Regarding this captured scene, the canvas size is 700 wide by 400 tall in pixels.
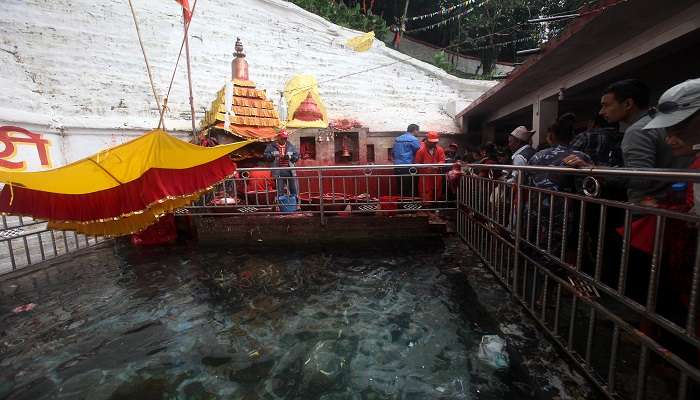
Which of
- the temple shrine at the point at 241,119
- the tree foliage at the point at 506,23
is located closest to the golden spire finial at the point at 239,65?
the temple shrine at the point at 241,119

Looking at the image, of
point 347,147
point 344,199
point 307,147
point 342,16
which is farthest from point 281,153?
point 342,16

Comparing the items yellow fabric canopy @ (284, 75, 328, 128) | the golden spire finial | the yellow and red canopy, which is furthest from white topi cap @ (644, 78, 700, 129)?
the golden spire finial

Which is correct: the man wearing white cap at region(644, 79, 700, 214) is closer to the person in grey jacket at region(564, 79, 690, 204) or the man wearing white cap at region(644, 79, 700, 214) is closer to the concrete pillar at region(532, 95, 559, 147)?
the person in grey jacket at region(564, 79, 690, 204)

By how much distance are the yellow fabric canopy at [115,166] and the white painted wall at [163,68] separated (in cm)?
398

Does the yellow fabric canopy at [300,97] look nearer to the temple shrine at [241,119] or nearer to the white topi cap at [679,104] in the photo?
the temple shrine at [241,119]

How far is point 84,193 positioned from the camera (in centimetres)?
372

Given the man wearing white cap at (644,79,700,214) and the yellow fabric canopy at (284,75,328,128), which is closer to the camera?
the man wearing white cap at (644,79,700,214)

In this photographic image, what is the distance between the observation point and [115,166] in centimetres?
373

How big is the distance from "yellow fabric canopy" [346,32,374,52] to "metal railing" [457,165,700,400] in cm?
1524

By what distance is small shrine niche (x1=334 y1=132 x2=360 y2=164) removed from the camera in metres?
10.6

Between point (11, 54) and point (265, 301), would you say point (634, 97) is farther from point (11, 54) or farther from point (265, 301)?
A: point (11, 54)

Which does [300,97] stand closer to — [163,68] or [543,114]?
[163,68]

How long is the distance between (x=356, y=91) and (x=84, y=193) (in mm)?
12635

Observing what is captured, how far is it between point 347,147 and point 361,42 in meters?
8.65
